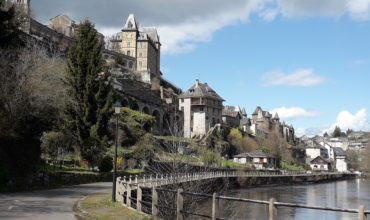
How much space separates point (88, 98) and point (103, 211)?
24.2m

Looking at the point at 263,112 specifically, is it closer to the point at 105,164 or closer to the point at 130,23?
the point at 130,23

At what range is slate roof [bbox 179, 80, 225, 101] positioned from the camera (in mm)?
106656

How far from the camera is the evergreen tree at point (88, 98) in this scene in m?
38.8

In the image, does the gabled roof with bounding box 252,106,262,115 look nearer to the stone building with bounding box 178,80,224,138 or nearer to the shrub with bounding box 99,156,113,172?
the stone building with bounding box 178,80,224,138

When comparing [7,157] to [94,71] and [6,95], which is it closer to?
[6,95]

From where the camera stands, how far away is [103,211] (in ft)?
55.2

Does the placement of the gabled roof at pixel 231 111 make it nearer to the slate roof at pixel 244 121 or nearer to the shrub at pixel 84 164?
the slate roof at pixel 244 121

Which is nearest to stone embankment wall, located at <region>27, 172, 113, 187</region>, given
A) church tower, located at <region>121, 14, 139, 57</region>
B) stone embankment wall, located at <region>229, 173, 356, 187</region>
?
stone embankment wall, located at <region>229, 173, 356, 187</region>

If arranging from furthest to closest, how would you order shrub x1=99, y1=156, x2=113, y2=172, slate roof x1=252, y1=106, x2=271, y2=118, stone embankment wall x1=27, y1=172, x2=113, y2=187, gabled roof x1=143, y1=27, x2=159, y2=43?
slate roof x1=252, y1=106, x2=271, y2=118, gabled roof x1=143, y1=27, x2=159, y2=43, shrub x1=99, y1=156, x2=113, y2=172, stone embankment wall x1=27, y1=172, x2=113, y2=187

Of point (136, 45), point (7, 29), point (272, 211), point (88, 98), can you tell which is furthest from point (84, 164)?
point (136, 45)

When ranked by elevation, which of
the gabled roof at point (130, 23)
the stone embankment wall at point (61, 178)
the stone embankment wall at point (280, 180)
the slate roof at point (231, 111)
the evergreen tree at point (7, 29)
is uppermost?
the gabled roof at point (130, 23)

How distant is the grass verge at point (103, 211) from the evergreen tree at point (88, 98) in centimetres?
1900

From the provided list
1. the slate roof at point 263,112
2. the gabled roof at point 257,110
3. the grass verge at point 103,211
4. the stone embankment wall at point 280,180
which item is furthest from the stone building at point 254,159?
the grass verge at point 103,211

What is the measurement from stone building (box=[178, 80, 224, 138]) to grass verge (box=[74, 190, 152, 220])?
8309cm
